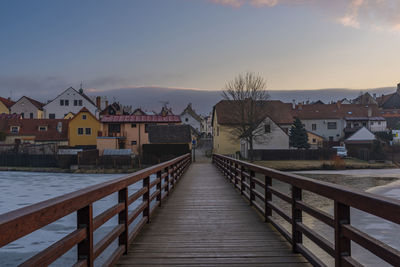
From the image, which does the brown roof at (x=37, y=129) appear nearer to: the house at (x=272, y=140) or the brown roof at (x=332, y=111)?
the house at (x=272, y=140)

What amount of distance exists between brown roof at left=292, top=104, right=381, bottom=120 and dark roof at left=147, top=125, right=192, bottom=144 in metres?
23.6

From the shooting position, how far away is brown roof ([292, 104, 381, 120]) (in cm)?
5784

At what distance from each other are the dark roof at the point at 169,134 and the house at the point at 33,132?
13320 millimetres

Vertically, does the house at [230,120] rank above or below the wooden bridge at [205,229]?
above

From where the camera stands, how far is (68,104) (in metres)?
59.5

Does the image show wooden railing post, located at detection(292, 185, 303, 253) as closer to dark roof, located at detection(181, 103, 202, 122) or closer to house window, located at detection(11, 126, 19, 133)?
house window, located at detection(11, 126, 19, 133)

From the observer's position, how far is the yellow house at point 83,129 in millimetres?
46281

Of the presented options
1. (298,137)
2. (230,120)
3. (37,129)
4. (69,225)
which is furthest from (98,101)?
(69,225)

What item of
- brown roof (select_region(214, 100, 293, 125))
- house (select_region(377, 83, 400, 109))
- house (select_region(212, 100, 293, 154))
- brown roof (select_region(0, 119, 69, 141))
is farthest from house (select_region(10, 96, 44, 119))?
house (select_region(377, 83, 400, 109))

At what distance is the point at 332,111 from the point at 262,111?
983 inches

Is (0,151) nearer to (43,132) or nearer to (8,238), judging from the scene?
(43,132)

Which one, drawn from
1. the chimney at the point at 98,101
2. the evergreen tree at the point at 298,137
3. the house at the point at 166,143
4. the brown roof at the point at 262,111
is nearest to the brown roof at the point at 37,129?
the house at the point at 166,143

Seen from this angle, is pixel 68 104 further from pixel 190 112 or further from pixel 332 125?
pixel 332 125

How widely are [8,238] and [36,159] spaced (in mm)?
43056
